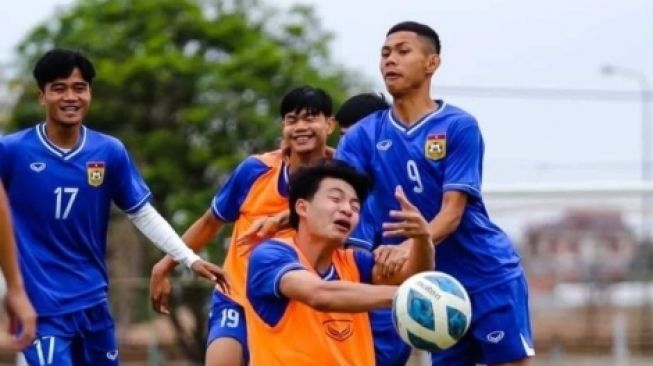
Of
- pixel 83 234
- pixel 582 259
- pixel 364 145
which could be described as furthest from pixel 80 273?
pixel 582 259

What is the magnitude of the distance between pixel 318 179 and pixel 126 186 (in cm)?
180

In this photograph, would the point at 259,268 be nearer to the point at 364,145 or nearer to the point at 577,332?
the point at 364,145

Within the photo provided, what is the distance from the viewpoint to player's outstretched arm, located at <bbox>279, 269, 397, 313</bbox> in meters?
7.44

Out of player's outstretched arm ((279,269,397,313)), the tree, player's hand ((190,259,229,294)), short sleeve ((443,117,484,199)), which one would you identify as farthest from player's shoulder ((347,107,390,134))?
the tree

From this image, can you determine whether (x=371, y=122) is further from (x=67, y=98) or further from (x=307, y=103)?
(x=67, y=98)

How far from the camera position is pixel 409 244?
808 cm

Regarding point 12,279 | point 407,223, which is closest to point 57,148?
point 407,223

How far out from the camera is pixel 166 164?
27969 millimetres

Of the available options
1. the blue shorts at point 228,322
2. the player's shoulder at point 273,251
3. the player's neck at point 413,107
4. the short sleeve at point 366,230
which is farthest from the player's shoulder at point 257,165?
the player's shoulder at point 273,251

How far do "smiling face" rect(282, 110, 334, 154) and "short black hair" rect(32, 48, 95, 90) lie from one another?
1130 millimetres

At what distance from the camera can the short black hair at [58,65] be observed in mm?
9039

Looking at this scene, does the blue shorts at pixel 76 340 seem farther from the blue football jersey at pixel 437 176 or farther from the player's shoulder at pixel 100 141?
the blue football jersey at pixel 437 176

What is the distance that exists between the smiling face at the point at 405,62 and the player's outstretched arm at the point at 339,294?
155 centimetres

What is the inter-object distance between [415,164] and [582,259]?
22052 mm
